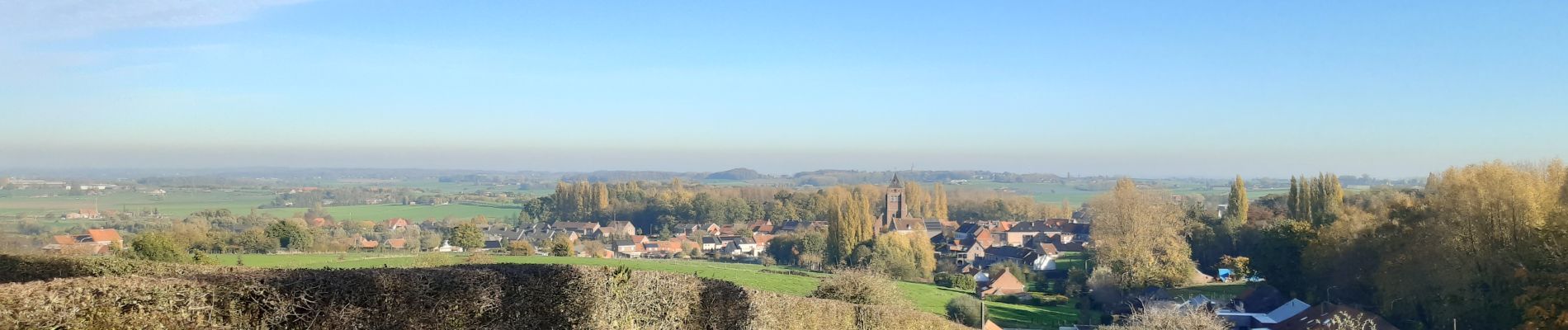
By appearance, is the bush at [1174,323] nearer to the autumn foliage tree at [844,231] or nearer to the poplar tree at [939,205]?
the autumn foliage tree at [844,231]

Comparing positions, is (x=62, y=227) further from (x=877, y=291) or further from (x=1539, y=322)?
(x=1539, y=322)

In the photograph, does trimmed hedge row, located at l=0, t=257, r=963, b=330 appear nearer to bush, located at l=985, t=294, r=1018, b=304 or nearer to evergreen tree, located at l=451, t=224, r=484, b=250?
bush, located at l=985, t=294, r=1018, b=304

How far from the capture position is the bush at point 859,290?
13398 mm

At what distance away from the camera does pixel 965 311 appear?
21.0 m

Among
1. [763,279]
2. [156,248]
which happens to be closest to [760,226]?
[763,279]

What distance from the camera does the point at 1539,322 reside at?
1417cm

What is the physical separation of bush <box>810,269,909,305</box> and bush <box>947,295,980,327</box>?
18.4 feet

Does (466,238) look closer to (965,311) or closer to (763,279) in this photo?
(763,279)

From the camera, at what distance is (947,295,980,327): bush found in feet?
65.3

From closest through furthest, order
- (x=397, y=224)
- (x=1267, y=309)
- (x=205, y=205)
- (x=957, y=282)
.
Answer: (x=1267, y=309) < (x=957, y=282) < (x=205, y=205) < (x=397, y=224)

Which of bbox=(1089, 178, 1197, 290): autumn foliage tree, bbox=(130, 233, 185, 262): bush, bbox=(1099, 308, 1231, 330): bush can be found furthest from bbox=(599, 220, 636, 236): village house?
bbox=(1099, 308, 1231, 330): bush

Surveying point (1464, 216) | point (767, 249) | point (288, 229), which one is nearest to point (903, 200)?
point (767, 249)

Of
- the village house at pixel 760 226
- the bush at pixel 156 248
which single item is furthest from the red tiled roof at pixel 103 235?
the village house at pixel 760 226

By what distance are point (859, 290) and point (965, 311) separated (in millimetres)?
8256
